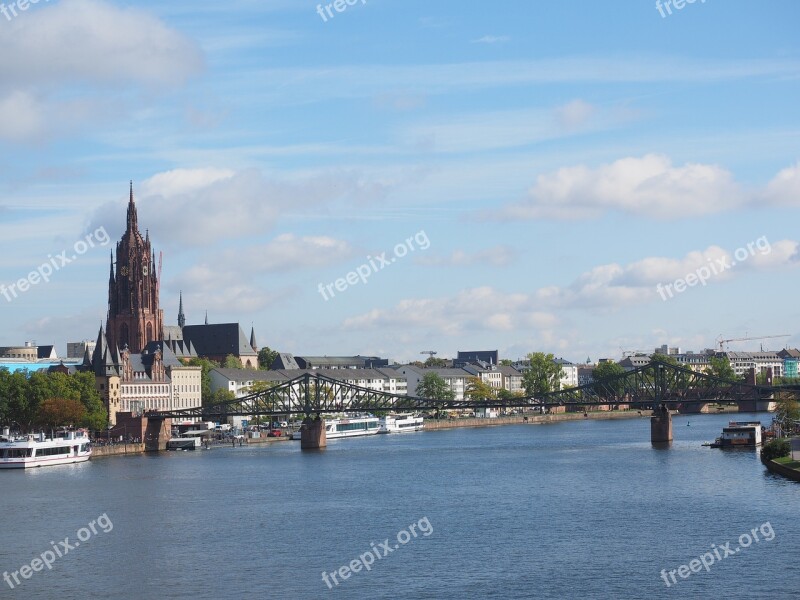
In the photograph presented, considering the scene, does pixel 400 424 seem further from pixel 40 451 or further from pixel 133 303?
pixel 40 451

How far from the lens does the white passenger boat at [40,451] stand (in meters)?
102

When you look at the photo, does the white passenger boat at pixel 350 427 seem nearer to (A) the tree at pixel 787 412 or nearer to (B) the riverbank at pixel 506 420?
(B) the riverbank at pixel 506 420

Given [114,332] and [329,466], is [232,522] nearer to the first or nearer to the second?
[329,466]

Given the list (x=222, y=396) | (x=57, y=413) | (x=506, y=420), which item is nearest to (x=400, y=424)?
(x=222, y=396)

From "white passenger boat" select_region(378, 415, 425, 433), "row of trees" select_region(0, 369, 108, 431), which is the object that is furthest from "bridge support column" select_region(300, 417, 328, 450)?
"white passenger boat" select_region(378, 415, 425, 433)

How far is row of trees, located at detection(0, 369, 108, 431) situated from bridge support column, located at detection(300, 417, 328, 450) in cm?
1872

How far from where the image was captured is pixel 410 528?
200 feet

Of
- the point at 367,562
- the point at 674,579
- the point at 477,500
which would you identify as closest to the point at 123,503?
the point at 477,500

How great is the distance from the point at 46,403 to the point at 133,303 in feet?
263

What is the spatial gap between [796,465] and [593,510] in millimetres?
16544

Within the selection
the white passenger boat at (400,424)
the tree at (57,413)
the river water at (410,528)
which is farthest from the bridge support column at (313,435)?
the white passenger boat at (400,424)

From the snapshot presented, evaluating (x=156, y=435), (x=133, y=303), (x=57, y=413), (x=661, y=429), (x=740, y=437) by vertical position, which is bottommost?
(x=740, y=437)

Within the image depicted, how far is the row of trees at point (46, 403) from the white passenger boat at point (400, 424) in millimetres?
42166

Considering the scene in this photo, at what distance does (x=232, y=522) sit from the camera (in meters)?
63.9
